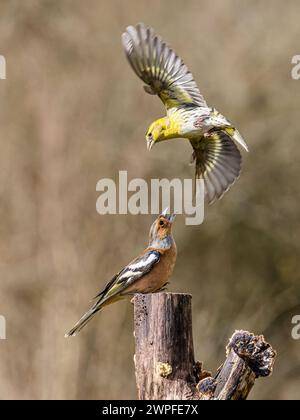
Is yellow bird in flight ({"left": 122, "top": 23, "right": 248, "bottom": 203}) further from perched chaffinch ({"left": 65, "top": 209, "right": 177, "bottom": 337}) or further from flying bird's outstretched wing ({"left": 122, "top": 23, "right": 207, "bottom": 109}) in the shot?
perched chaffinch ({"left": 65, "top": 209, "right": 177, "bottom": 337})

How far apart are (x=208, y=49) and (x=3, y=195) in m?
3.39

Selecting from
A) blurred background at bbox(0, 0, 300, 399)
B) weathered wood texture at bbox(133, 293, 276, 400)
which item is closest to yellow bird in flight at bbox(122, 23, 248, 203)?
weathered wood texture at bbox(133, 293, 276, 400)

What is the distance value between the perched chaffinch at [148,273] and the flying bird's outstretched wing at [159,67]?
2.61 feet

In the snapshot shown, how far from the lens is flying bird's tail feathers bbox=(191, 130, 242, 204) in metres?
6.64

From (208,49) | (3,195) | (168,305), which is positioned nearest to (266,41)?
(208,49)

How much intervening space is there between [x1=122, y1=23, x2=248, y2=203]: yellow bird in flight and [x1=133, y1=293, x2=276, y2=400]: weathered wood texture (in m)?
0.90

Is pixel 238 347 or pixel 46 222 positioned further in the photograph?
pixel 46 222

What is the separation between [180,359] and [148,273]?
698 millimetres

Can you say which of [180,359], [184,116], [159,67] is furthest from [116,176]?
[180,359]

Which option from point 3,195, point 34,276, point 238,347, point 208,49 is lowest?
point 238,347

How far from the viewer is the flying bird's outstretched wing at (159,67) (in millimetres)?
6375

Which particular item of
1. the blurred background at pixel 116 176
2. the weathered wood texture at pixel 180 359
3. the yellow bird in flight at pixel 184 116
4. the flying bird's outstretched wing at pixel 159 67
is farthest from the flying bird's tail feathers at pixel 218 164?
the blurred background at pixel 116 176

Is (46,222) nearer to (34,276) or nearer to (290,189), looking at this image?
(34,276)

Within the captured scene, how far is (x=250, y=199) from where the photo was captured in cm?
1388
